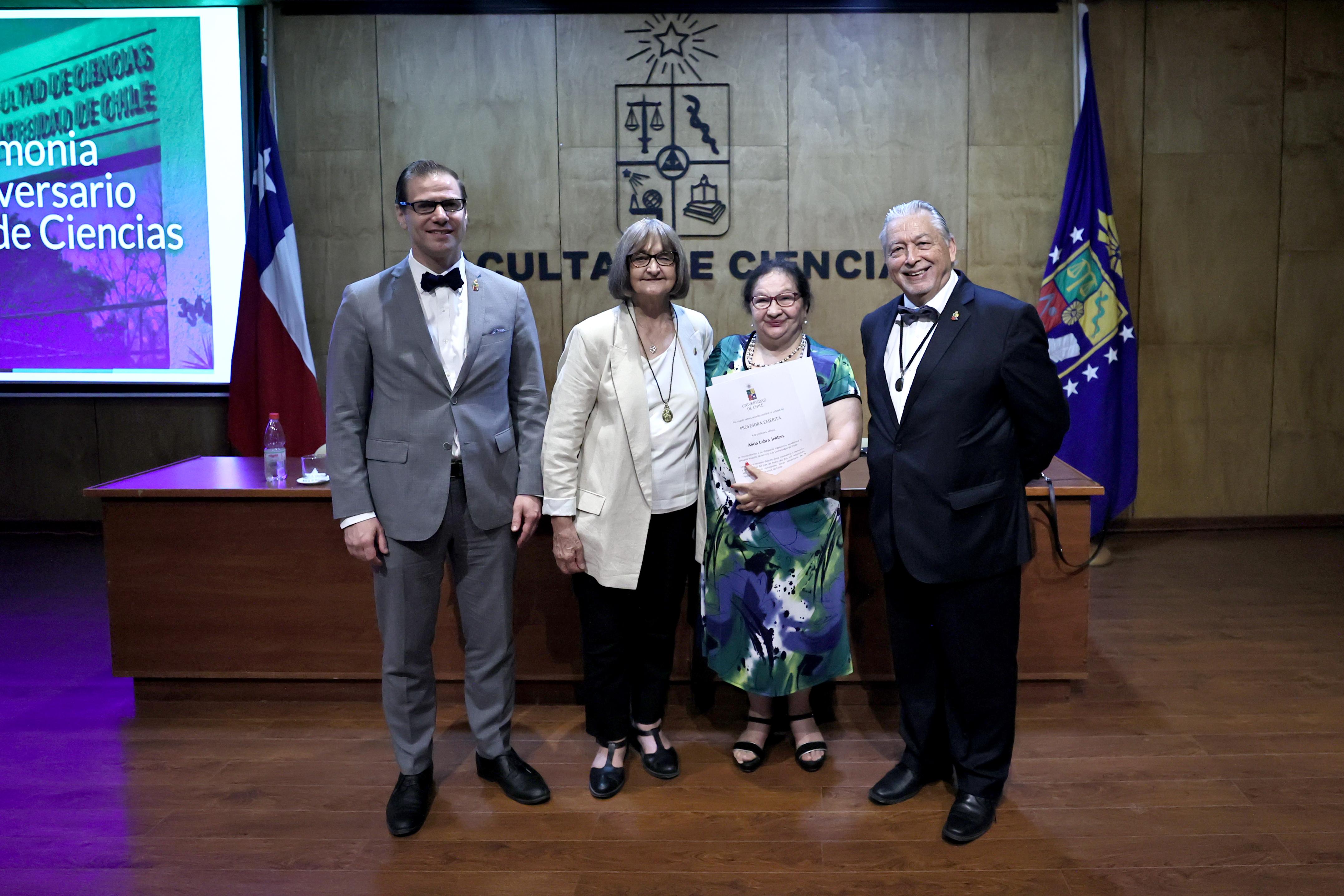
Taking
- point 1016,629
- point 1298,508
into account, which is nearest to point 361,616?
point 1016,629

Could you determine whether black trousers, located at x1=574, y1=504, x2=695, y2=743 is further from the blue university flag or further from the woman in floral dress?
the blue university flag


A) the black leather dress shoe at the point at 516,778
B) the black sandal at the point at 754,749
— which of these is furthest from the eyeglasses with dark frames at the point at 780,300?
the black leather dress shoe at the point at 516,778

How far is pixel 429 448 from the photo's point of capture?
240 cm

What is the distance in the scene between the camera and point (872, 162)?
5312 millimetres

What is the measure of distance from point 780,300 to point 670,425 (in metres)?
0.43

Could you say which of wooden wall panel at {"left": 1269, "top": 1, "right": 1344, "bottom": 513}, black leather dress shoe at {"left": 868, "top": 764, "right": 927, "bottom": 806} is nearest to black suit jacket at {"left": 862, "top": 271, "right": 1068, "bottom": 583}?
black leather dress shoe at {"left": 868, "top": 764, "right": 927, "bottom": 806}

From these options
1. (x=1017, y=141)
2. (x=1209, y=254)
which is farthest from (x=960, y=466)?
(x=1209, y=254)

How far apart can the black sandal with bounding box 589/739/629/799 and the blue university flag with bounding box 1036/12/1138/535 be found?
3419 millimetres

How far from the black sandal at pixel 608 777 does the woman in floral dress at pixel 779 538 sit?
0.36 metres

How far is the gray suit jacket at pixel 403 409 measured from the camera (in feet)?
7.84

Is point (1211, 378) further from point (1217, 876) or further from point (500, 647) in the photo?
point (500, 647)

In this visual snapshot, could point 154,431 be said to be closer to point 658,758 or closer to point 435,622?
point 435,622

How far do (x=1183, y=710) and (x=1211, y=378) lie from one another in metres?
3.01

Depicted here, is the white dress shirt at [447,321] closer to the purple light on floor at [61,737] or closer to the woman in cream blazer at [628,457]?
the woman in cream blazer at [628,457]
